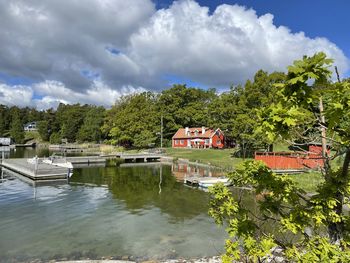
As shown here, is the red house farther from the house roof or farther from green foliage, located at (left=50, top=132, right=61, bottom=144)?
green foliage, located at (left=50, top=132, right=61, bottom=144)

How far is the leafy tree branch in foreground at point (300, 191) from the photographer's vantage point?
3.86m

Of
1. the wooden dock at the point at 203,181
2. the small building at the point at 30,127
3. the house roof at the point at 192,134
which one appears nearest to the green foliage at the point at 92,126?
the house roof at the point at 192,134

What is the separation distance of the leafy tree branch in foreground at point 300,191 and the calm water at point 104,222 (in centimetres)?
680

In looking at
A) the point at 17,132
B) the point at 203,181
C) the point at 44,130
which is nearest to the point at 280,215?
the point at 203,181

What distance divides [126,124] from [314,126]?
63.8m

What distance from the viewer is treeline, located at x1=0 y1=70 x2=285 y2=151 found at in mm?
42156

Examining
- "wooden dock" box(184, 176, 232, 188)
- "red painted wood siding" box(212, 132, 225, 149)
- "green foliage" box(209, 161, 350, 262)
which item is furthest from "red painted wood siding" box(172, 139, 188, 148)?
"green foliage" box(209, 161, 350, 262)

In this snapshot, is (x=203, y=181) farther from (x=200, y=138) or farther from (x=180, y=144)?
(x=180, y=144)

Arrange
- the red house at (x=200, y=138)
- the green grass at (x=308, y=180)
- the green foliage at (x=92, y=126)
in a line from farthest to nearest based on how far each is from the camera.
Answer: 1. the green foliage at (x=92, y=126)
2. the red house at (x=200, y=138)
3. the green grass at (x=308, y=180)

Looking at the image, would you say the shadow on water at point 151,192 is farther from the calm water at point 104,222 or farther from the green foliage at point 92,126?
the green foliage at point 92,126

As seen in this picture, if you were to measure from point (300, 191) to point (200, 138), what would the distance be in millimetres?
59518

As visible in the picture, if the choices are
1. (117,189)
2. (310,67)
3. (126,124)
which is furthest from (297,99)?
(126,124)

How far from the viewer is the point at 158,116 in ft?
229

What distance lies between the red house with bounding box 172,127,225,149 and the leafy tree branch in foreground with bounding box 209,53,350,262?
57.1 meters
